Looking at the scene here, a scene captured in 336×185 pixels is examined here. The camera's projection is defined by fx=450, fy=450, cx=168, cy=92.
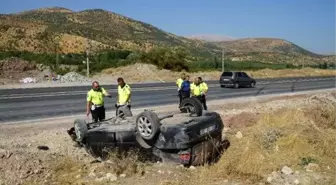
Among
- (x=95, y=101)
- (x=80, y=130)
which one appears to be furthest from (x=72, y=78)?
(x=80, y=130)

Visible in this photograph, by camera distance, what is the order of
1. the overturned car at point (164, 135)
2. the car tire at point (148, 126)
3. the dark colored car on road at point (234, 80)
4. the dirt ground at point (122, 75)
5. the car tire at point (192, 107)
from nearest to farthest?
1. the overturned car at point (164, 135)
2. the car tire at point (148, 126)
3. the car tire at point (192, 107)
4. the dark colored car on road at point (234, 80)
5. the dirt ground at point (122, 75)

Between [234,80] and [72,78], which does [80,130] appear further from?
[72,78]

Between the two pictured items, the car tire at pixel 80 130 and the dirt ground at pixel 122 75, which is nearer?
the car tire at pixel 80 130

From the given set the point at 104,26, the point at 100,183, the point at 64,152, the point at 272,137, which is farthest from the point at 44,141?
the point at 104,26

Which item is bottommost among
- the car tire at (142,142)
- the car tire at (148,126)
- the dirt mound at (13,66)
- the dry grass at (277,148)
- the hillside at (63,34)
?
the dry grass at (277,148)

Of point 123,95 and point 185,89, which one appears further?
point 185,89

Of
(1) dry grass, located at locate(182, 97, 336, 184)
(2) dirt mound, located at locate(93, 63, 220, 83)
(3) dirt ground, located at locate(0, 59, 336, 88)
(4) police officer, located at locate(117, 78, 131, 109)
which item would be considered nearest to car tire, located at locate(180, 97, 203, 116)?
(1) dry grass, located at locate(182, 97, 336, 184)

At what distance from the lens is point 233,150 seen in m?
9.98

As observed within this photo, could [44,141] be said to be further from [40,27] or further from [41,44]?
[40,27]

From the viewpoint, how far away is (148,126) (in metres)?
8.41

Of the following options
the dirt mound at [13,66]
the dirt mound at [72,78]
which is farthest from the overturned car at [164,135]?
the dirt mound at [13,66]

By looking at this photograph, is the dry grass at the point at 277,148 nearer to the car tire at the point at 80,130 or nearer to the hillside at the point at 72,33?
the car tire at the point at 80,130

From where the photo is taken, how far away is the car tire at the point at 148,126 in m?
8.33

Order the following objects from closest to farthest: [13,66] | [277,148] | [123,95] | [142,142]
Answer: [142,142] → [277,148] → [123,95] → [13,66]
